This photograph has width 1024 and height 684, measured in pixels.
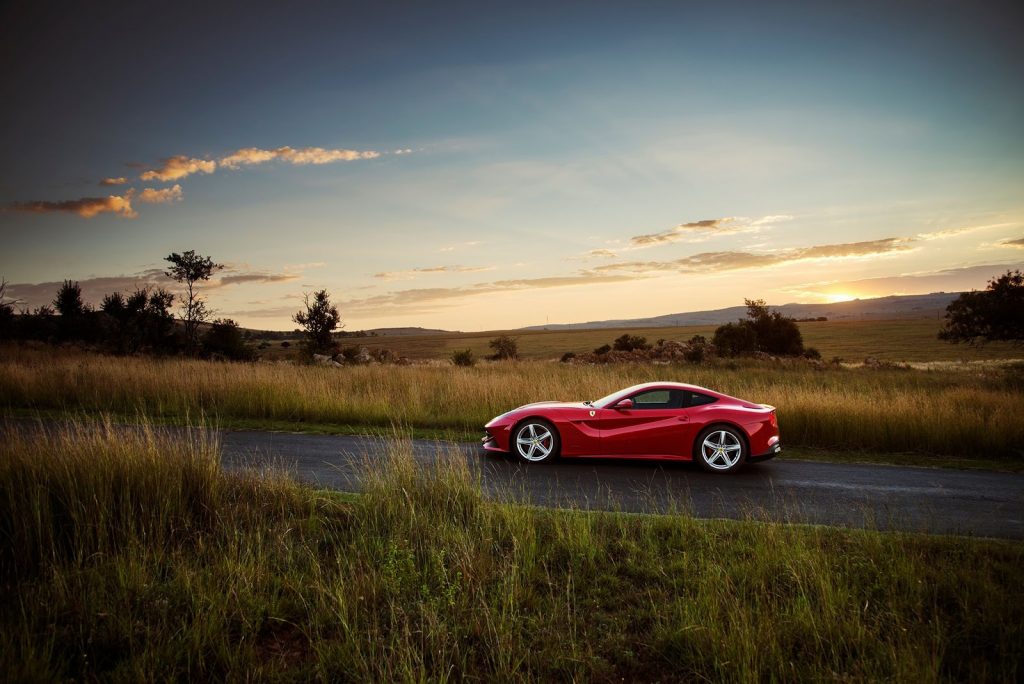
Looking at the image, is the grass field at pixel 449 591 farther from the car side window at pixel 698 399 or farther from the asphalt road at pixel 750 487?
the car side window at pixel 698 399

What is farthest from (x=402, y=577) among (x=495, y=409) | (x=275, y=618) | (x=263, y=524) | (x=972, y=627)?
(x=495, y=409)

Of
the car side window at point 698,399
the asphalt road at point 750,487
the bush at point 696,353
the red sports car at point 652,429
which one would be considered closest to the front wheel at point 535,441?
the red sports car at point 652,429

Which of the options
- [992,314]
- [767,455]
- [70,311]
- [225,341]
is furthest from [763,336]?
[70,311]

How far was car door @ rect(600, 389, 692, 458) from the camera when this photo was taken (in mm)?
9516

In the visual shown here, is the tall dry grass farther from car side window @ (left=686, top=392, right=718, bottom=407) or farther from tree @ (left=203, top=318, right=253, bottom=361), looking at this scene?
tree @ (left=203, top=318, right=253, bottom=361)

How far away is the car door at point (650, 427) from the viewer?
9.52m

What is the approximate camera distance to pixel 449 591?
13.9 ft

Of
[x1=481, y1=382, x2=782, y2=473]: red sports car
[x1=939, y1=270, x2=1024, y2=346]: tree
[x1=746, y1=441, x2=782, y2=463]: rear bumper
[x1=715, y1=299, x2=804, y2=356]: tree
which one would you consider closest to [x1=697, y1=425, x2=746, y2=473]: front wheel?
[x1=481, y1=382, x2=782, y2=473]: red sports car

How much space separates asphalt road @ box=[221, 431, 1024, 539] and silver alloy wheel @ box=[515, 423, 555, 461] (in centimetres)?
28

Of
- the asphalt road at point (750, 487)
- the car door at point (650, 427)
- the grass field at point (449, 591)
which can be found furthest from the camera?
the car door at point (650, 427)

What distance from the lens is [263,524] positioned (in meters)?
5.66

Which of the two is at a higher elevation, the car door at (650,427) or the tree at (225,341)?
the tree at (225,341)

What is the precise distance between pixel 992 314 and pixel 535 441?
1213 inches

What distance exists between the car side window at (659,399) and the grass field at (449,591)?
3.69 meters
